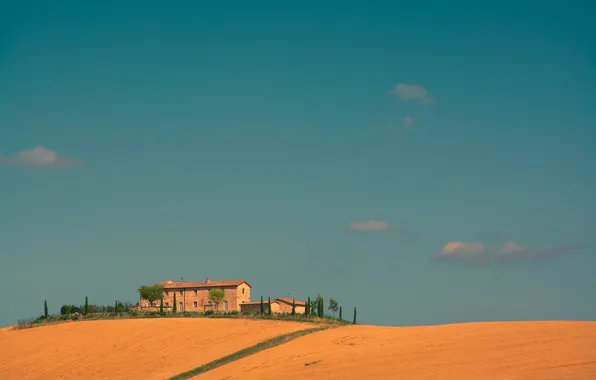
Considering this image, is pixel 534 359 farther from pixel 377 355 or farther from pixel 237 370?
pixel 237 370

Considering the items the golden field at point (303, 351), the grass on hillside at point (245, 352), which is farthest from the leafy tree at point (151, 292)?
the grass on hillside at point (245, 352)

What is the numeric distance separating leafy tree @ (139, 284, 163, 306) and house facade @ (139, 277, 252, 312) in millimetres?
1380

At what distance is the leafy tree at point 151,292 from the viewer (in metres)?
109

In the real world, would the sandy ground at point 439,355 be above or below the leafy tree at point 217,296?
above

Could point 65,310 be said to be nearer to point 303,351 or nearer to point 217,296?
point 217,296

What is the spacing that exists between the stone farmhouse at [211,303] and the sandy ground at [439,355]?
50353 millimetres

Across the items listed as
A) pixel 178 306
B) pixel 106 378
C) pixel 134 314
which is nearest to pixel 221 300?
pixel 178 306

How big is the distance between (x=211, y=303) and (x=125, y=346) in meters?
44.1

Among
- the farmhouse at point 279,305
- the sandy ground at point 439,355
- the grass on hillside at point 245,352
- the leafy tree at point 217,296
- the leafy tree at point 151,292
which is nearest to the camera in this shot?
the sandy ground at point 439,355

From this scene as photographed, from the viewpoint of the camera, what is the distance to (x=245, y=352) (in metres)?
53.0

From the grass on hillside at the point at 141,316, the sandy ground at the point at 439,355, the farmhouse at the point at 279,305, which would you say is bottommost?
the farmhouse at the point at 279,305

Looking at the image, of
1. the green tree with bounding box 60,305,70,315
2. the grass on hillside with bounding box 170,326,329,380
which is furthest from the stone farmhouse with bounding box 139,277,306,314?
the grass on hillside with bounding box 170,326,329,380

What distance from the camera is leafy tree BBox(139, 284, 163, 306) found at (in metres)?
109

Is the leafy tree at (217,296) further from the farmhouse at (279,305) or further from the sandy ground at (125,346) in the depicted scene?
the sandy ground at (125,346)
